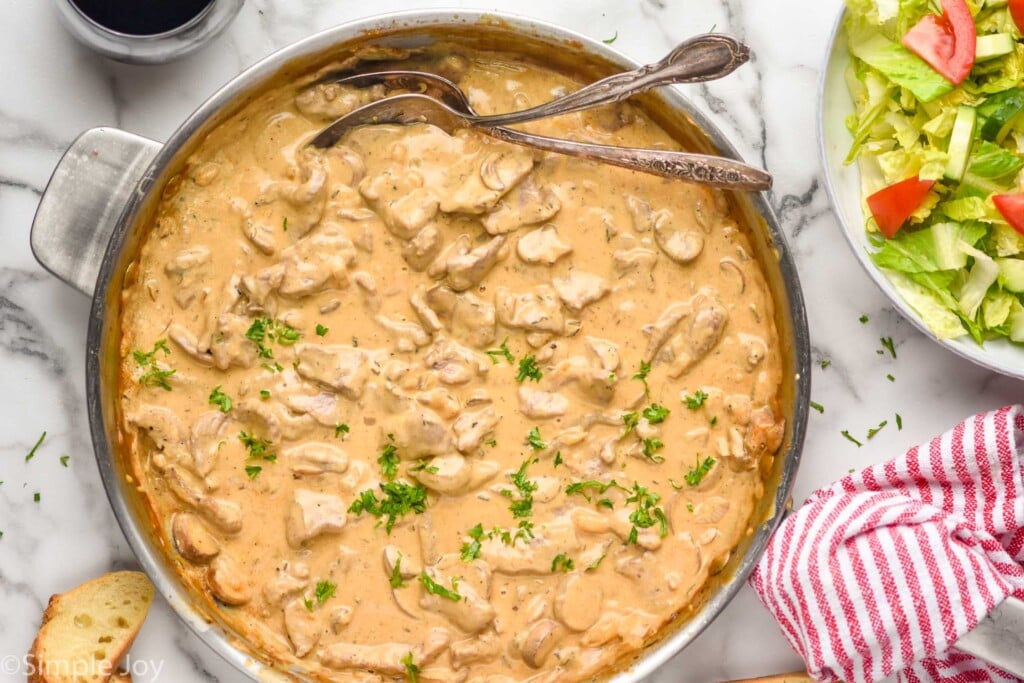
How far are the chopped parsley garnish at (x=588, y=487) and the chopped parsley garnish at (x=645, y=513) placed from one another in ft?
0.20

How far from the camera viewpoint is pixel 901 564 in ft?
12.3

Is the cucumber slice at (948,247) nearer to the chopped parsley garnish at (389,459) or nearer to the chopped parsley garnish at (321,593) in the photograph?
the chopped parsley garnish at (389,459)

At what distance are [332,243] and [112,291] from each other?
71 centimetres

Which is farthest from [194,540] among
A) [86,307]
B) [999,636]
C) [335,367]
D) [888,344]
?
[999,636]

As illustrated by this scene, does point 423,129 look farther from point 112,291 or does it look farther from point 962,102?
point 962,102

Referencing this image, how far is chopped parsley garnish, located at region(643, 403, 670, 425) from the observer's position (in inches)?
145

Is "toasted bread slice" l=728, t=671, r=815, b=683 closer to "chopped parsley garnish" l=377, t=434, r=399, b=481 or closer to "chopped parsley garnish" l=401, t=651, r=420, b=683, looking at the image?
"chopped parsley garnish" l=401, t=651, r=420, b=683

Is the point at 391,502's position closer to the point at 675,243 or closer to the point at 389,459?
the point at 389,459

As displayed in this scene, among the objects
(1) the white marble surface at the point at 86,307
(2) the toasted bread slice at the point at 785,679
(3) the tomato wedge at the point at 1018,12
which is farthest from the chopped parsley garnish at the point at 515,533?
(3) the tomato wedge at the point at 1018,12

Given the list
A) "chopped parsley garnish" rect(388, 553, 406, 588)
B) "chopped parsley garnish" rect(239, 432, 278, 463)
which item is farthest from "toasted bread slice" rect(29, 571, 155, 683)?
"chopped parsley garnish" rect(388, 553, 406, 588)

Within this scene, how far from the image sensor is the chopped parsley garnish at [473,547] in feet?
12.0

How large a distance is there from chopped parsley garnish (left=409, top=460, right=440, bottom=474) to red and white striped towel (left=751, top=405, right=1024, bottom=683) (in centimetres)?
118

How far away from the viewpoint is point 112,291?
11.4ft

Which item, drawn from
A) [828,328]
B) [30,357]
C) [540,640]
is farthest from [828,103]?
[30,357]
